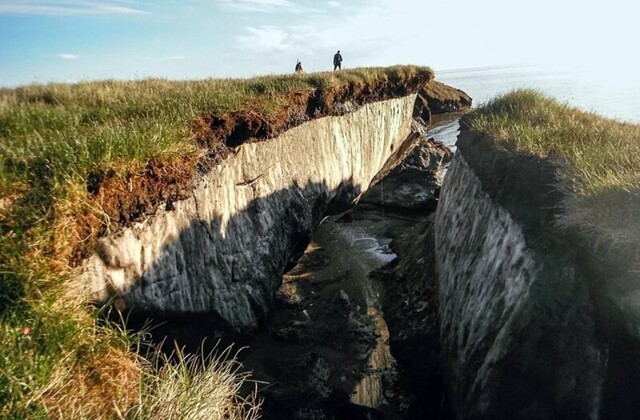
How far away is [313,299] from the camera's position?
487 inches

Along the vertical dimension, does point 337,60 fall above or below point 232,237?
→ above

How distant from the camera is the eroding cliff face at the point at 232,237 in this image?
7375mm

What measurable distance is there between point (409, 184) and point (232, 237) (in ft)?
43.5

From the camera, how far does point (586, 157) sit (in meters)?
7.12

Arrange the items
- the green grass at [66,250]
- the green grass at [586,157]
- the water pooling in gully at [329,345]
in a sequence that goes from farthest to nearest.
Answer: the water pooling in gully at [329,345], the green grass at [586,157], the green grass at [66,250]

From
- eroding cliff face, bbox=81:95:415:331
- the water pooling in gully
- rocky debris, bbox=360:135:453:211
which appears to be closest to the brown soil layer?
eroding cliff face, bbox=81:95:415:331

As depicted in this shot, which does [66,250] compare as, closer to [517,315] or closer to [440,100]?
[517,315]

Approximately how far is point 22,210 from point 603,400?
752 cm

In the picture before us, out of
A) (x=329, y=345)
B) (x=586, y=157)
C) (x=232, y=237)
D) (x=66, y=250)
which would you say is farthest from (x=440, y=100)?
(x=66, y=250)

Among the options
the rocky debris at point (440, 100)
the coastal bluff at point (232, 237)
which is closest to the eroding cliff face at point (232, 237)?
the coastal bluff at point (232, 237)

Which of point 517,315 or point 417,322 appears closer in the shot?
point 517,315

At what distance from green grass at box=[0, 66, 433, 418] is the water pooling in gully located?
267 centimetres

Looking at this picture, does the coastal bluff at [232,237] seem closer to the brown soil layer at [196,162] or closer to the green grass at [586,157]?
the brown soil layer at [196,162]

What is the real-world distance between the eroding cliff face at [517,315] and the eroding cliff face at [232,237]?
489cm
